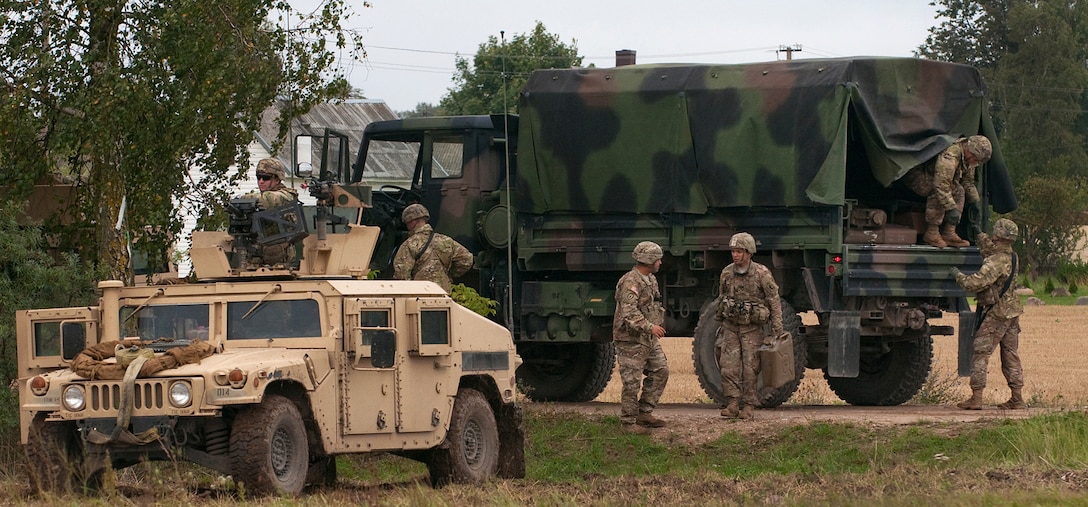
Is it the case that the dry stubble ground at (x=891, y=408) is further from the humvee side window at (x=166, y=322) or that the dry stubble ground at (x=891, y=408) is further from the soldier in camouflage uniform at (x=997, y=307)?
the humvee side window at (x=166, y=322)

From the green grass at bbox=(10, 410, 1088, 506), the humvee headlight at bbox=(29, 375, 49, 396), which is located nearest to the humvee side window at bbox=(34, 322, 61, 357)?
the green grass at bbox=(10, 410, 1088, 506)

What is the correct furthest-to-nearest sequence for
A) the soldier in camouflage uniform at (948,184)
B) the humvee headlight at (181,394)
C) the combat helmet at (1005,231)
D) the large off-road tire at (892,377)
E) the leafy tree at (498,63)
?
1. the leafy tree at (498,63)
2. the large off-road tire at (892,377)
3. the soldier in camouflage uniform at (948,184)
4. the combat helmet at (1005,231)
5. the humvee headlight at (181,394)

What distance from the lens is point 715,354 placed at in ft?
53.0

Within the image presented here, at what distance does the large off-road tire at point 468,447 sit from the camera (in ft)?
41.5

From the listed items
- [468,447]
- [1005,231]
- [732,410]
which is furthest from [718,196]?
[468,447]

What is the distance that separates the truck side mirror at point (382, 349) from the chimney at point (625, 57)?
8.15m

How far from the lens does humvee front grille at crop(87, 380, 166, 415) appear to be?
10.5 metres

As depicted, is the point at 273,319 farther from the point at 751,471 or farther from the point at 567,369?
the point at 567,369

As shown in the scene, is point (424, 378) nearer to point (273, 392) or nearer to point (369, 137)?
point (273, 392)

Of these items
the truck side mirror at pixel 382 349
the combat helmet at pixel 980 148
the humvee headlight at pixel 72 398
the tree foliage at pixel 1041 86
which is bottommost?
the humvee headlight at pixel 72 398

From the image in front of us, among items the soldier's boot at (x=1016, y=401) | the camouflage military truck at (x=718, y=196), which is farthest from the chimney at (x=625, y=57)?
the soldier's boot at (x=1016, y=401)

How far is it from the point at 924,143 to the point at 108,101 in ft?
24.2

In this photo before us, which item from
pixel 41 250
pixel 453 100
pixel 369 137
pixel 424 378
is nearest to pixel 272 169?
pixel 424 378

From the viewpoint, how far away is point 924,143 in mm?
16359
